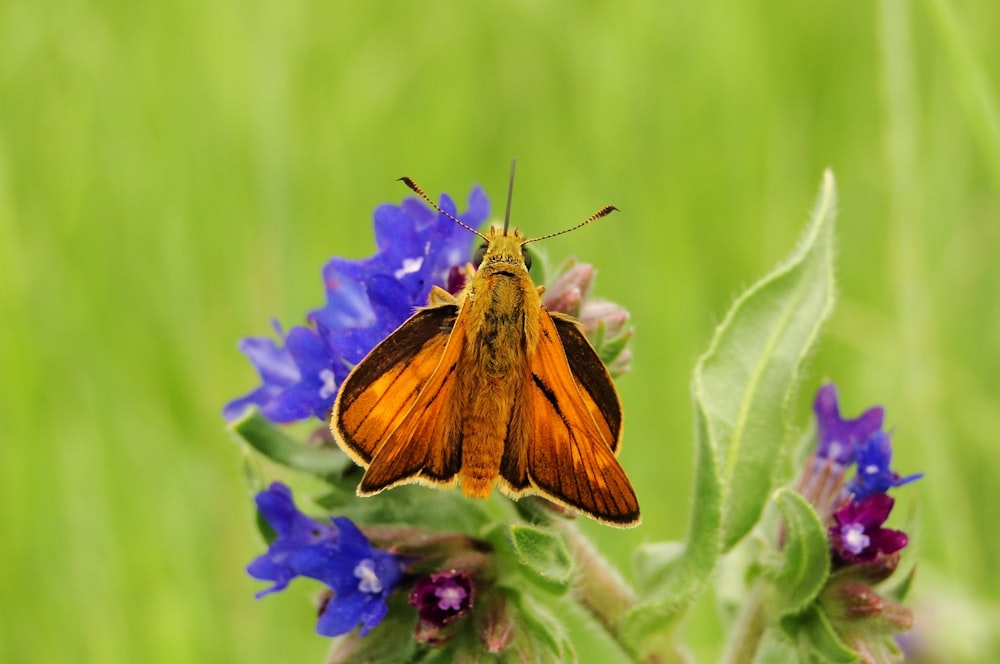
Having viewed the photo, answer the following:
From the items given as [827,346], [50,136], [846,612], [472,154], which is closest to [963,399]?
[827,346]

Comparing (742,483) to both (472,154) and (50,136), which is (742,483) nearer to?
(472,154)

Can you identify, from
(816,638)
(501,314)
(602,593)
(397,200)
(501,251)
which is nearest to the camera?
(501,314)

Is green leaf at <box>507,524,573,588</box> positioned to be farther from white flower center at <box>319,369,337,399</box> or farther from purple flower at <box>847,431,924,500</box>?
purple flower at <box>847,431,924,500</box>

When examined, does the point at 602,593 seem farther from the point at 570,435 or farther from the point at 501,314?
the point at 501,314

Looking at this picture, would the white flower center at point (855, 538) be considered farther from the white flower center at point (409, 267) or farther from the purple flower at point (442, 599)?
the white flower center at point (409, 267)

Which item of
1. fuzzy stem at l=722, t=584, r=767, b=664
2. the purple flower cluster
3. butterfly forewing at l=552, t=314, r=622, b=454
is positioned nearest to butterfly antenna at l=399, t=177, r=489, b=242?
butterfly forewing at l=552, t=314, r=622, b=454

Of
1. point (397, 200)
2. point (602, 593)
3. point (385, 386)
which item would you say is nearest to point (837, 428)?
point (602, 593)
